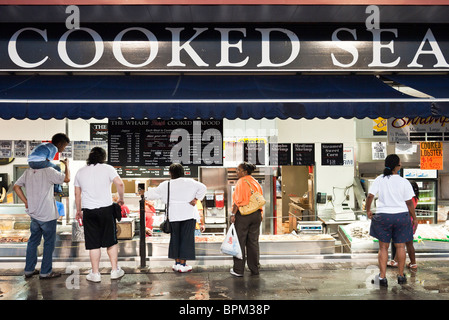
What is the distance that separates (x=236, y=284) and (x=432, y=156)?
4343 mm

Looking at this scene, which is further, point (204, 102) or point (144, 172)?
point (144, 172)

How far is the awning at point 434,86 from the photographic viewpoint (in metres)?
6.38

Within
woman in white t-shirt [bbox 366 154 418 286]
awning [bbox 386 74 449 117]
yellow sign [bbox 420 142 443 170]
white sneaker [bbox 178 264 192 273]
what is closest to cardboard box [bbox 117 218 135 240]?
white sneaker [bbox 178 264 192 273]

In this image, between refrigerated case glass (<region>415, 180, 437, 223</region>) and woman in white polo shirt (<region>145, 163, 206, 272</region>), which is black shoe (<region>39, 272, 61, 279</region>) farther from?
refrigerated case glass (<region>415, 180, 437, 223</region>)

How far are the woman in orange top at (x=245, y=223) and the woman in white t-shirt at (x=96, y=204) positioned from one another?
1.75m

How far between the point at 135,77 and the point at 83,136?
2.35 metres

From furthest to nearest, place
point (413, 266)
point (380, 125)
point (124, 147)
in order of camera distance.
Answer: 1. point (380, 125)
2. point (124, 147)
3. point (413, 266)

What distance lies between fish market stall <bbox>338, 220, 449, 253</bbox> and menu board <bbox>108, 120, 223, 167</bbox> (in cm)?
286

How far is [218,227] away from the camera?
33.8 feet

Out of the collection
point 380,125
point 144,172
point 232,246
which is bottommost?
point 232,246

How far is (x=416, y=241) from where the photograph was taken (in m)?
8.20

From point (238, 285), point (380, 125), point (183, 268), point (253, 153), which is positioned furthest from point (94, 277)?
point (380, 125)

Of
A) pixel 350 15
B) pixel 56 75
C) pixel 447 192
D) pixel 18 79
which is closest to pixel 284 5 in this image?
pixel 350 15

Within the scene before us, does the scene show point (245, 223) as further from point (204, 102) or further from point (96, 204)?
point (96, 204)
